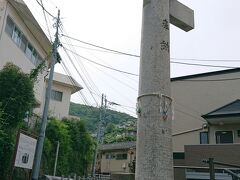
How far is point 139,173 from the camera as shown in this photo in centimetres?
362

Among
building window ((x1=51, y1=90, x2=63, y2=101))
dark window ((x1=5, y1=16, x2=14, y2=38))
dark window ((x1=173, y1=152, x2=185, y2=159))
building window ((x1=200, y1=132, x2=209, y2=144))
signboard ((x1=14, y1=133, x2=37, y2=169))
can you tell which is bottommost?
signboard ((x1=14, y1=133, x2=37, y2=169))

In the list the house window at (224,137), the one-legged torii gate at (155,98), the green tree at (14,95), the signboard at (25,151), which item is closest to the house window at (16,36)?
the green tree at (14,95)

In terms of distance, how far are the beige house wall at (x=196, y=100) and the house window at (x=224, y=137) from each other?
5.33 ft

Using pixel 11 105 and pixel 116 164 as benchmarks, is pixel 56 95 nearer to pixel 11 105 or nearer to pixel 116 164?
pixel 116 164

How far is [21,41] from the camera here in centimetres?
1694

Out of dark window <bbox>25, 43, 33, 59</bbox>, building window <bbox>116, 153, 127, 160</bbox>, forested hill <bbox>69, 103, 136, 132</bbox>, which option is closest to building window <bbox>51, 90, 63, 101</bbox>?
forested hill <bbox>69, 103, 136, 132</bbox>

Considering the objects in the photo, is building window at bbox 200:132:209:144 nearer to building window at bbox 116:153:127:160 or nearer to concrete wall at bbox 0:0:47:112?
concrete wall at bbox 0:0:47:112

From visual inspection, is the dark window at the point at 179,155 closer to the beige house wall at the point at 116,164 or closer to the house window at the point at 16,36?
the house window at the point at 16,36

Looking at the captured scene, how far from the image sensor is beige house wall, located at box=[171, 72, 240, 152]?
63.6 feet

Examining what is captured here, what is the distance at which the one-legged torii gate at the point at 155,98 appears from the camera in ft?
11.7

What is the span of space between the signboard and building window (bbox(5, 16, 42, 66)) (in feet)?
24.5

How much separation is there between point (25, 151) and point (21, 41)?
370 inches

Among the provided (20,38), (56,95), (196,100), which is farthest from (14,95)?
(56,95)

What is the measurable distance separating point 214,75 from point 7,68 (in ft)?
42.7
